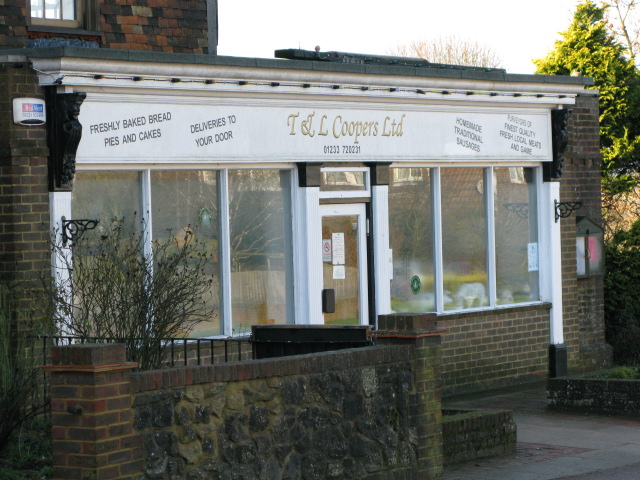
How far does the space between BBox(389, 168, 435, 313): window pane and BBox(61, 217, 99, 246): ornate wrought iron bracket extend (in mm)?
4721

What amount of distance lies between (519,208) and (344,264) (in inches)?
135

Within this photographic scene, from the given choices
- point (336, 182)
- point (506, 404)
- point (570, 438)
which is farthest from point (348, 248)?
point (570, 438)

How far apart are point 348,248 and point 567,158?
4.27 meters

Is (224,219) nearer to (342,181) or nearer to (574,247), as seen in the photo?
(342,181)

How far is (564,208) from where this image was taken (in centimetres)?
→ 1714

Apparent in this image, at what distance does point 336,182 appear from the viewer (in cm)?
1449

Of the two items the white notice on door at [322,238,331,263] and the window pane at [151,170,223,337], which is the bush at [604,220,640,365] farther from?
the window pane at [151,170,223,337]

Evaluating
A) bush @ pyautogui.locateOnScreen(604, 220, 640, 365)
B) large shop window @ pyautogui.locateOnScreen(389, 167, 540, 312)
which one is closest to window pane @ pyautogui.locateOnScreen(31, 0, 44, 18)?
large shop window @ pyautogui.locateOnScreen(389, 167, 540, 312)

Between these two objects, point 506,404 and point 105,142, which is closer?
point 105,142

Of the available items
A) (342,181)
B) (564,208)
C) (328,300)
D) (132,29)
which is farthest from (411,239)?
(132,29)

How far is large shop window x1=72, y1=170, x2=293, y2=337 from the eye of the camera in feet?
40.5

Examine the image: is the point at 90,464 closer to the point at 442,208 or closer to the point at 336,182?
the point at 336,182

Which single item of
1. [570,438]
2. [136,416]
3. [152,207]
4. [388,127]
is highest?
[388,127]

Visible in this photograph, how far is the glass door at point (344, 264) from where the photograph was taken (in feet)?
47.2
